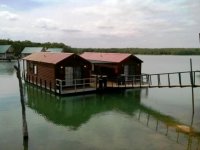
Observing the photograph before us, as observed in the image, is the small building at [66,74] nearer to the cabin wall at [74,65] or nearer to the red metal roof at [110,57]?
the cabin wall at [74,65]

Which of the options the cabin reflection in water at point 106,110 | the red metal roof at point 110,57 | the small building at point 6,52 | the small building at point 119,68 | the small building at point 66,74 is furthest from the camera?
the small building at point 6,52

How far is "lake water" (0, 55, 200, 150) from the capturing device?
1667 cm

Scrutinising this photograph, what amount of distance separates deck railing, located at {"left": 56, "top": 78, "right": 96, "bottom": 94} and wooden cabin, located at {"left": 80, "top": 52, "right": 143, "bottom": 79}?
378 cm

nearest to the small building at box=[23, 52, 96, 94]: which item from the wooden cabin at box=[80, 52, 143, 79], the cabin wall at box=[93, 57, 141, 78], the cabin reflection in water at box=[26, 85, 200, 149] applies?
the cabin reflection in water at box=[26, 85, 200, 149]

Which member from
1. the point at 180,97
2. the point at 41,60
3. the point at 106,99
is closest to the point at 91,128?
the point at 106,99

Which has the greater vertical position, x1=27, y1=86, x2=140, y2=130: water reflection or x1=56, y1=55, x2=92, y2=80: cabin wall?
x1=56, y1=55, x2=92, y2=80: cabin wall

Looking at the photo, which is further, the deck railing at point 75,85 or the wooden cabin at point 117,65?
the wooden cabin at point 117,65

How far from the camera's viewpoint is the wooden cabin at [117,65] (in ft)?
120

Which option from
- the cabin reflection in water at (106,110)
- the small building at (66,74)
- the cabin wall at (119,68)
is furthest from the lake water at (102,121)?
the cabin wall at (119,68)

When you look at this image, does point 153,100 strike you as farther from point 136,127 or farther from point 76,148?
point 76,148

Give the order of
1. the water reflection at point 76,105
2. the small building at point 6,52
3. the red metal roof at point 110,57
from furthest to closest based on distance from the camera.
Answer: the small building at point 6,52 < the red metal roof at point 110,57 < the water reflection at point 76,105

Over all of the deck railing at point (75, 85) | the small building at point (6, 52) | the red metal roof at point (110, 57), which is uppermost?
the small building at point (6, 52)

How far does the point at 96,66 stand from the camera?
4038cm

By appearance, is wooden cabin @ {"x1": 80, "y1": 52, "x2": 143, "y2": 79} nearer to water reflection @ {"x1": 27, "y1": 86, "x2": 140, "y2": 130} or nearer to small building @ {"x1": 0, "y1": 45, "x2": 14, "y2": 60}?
water reflection @ {"x1": 27, "y1": 86, "x2": 140, "y2": 130}
